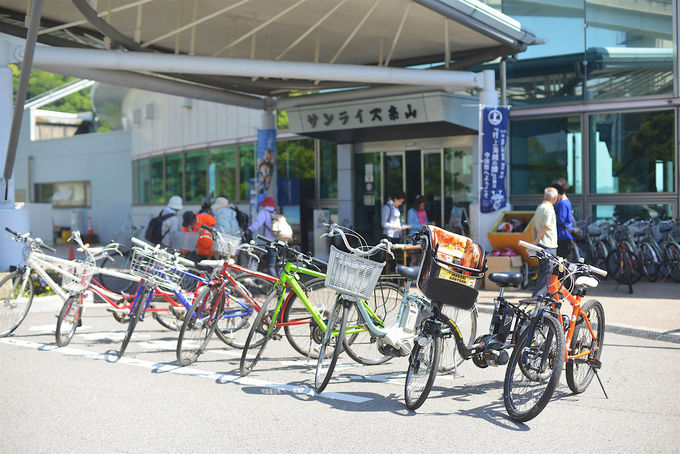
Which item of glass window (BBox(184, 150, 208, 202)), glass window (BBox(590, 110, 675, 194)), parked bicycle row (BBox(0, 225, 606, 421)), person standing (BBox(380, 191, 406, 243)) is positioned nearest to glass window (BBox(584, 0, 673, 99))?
glass window (BBox(590, 110, 675, 194))

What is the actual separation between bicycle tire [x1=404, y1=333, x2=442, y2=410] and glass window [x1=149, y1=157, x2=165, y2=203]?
23.7 m

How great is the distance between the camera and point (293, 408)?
5891 millimetres

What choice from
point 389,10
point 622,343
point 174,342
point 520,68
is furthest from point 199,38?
point 622,343

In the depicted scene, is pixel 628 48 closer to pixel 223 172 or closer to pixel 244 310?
pixel 244 310

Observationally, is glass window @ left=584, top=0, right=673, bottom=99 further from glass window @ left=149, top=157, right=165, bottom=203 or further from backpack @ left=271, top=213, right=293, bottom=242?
glass window @ left=149, top=157, right=165, bottom=203

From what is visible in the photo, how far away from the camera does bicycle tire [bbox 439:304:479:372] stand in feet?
→ 20.8

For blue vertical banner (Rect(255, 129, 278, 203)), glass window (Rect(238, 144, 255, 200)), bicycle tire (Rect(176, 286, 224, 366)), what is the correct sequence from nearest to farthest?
bicycle tire (Rect(176, 286, 224, 366))
blue vertical banner (Rect(255, 129, 278, 203))
glass window (Rect(238, 144, 255, 200))

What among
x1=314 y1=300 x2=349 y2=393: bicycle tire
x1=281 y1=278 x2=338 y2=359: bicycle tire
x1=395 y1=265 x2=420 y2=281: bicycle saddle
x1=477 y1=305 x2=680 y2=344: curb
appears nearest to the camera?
x1=314 y1=300 x2=349 y2=393: bicycle tire

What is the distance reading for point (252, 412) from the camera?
227 inches

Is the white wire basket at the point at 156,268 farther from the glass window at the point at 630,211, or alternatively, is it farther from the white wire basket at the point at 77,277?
the glass window at the point at 630,211

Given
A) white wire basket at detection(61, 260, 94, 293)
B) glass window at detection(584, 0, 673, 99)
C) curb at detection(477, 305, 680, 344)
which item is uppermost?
glass window at detection(584, 0, 673, 99)

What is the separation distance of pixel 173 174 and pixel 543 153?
1480cm

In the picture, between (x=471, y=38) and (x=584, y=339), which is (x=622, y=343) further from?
(x=471, y=38)

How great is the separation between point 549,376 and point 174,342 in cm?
466
